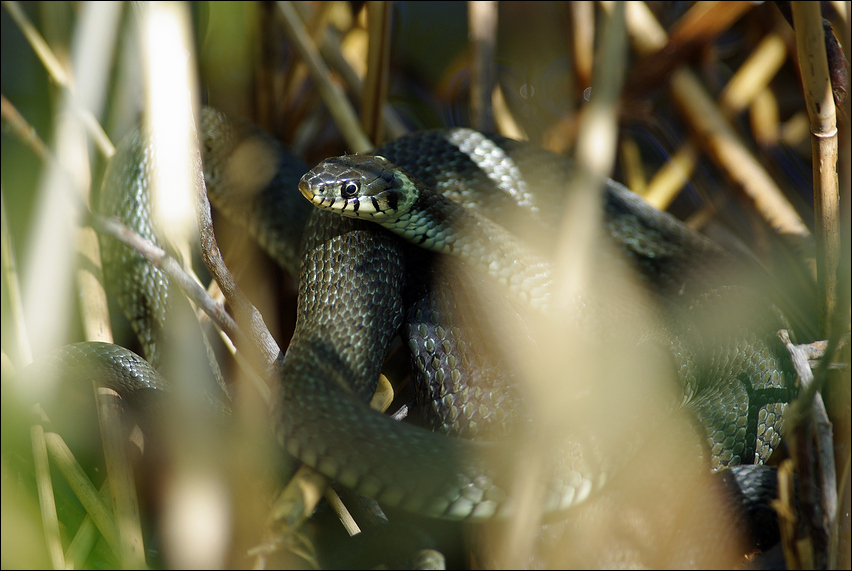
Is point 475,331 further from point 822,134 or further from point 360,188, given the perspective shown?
point 822,134

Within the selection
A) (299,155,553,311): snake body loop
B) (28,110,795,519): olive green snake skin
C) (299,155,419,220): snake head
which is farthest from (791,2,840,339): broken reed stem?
(299,155,419,220): snake head

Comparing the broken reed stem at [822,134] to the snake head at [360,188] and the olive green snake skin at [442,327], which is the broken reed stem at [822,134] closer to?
the olive green snake skin at [442,327]

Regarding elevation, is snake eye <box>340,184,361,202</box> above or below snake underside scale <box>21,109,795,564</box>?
above

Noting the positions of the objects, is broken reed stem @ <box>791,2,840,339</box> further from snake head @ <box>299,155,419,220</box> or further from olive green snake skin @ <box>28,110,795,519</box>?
snake head @ <box>299,155,419,220</box>

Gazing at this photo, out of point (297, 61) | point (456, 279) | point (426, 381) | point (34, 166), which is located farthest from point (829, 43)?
point (34, 166)

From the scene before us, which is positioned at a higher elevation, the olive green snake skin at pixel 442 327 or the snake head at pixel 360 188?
the snake head at pixel 360 188

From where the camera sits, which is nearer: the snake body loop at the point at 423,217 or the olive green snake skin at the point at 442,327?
→ the olive green snake skin at the point at 442,327

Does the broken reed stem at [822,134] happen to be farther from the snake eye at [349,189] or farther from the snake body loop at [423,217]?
the snake eye at [349,189]

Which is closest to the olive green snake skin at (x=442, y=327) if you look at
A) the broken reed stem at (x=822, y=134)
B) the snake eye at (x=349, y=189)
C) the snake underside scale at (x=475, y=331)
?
the snake underside scale at (x=475, y=331)
